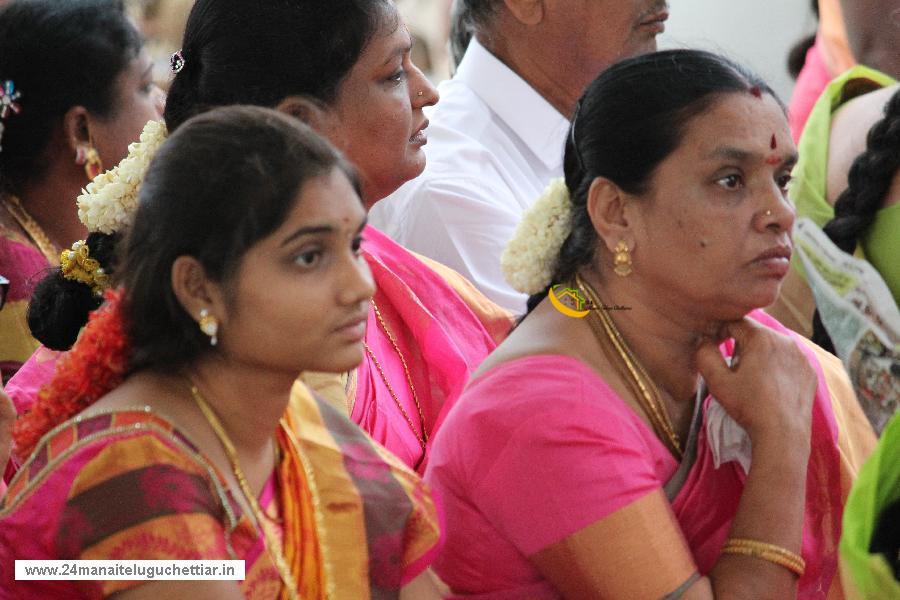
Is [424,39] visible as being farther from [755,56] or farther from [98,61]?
[98,61]

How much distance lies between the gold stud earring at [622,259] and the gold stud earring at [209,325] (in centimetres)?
68

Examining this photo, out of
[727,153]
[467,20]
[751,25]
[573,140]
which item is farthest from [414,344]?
[751,25]

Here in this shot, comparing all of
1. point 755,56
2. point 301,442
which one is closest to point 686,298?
point 301,442

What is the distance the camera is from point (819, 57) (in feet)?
12.0

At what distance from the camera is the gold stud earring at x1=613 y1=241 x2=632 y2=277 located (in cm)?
204

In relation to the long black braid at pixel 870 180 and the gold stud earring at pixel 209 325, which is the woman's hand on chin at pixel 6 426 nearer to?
the gold stud earring at pixel 209 325

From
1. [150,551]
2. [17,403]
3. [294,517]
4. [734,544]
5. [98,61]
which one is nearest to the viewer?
[150,551]

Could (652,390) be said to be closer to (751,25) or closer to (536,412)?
(536,412)

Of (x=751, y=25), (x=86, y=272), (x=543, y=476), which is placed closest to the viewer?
(x=543, y=476)

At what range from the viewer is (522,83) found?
336 centimetres

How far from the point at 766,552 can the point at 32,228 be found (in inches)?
72.3

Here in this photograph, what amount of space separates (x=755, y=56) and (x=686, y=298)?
3.37m

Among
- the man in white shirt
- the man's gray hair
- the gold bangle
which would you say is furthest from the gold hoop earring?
the gold bangle

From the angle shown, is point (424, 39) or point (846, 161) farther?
point (424, 39)
